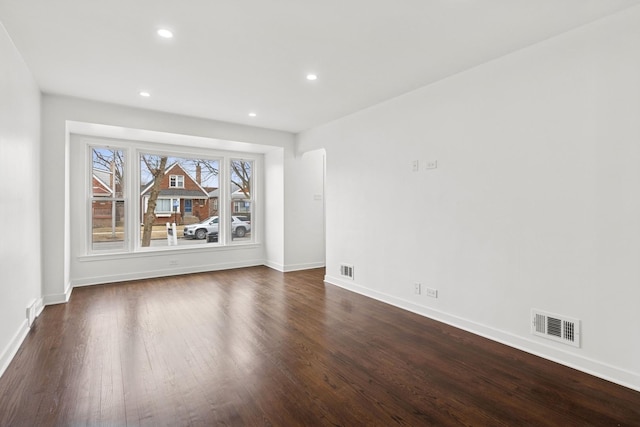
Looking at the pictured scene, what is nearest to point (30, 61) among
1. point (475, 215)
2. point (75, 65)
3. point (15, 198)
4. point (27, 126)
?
point (75, 65)

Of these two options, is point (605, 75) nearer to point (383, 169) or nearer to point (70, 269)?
point (383, 169)

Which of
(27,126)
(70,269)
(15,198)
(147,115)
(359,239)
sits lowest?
(70,269)

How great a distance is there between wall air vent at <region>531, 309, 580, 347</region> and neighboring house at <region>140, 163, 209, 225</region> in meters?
5.55

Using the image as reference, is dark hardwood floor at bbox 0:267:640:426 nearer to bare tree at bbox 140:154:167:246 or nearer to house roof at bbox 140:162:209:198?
bare tree at bbox 140:154:167:246

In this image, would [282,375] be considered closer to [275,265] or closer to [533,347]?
[533,347]

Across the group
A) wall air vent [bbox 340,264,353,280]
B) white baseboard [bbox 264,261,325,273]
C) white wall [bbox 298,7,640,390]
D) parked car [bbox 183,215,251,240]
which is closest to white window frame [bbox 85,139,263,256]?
parked car [bbox 183,215,251,240]

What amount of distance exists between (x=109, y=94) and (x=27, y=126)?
1.05 metres

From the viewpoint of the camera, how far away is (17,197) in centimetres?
299

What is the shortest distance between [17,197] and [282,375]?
2913 millimetres

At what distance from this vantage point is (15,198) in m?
2.93

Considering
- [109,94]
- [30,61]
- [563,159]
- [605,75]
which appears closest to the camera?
[605,75]

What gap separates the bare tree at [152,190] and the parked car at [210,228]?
62 centimetres

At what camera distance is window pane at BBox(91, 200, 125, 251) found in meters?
5.31

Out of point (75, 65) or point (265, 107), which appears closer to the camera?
point (75, 65)
